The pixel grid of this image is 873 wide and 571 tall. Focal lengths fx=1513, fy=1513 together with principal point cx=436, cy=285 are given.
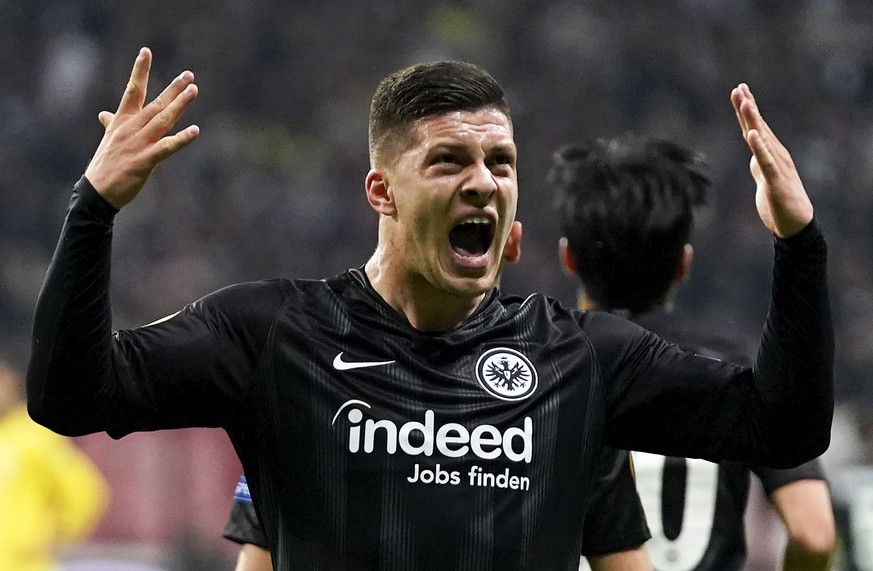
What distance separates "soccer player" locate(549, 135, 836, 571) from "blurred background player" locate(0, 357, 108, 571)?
3743 mm

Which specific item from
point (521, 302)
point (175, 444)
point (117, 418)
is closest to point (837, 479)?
point (175, 444)

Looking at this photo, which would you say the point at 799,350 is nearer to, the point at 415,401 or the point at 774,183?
the point at 774,183

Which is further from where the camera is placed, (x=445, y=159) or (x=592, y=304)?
(x=592, y=304)

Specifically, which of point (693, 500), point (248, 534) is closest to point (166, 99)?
point (248, 534)

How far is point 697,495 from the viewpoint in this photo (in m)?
3.32

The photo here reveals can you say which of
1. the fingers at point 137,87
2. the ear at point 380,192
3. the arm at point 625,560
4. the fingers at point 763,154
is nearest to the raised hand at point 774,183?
the fingers at point 763,154

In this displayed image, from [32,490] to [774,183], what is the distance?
16.2 ft

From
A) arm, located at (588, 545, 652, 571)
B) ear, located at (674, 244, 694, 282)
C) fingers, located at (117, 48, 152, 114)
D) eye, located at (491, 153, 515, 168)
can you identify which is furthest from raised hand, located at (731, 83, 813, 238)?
ear, located at (674, 244, 694, 282)

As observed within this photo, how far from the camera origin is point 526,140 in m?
11.6

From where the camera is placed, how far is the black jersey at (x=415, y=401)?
240 centimetres

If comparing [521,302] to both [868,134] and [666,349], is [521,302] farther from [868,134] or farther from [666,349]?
[868,134]

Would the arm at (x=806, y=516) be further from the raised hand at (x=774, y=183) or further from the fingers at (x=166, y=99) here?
the fingers at (x=166, y=99)

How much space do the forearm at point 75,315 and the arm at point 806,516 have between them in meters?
1.63

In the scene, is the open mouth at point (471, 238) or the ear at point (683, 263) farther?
the ear at point (683, 263)
